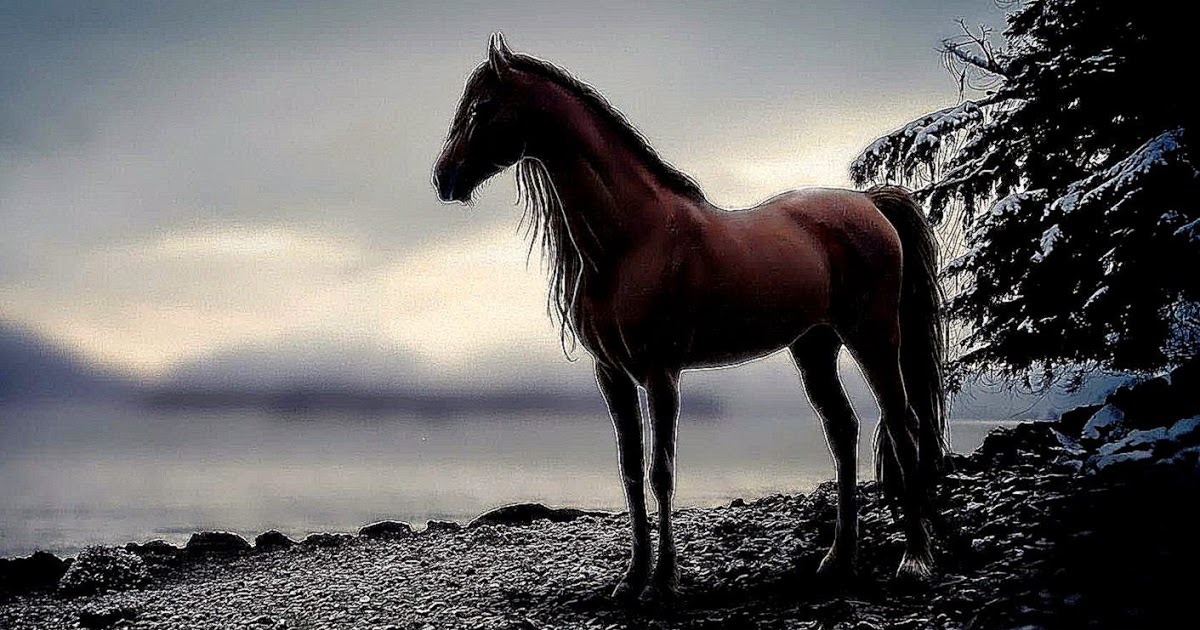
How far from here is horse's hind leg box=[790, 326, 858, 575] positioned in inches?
195

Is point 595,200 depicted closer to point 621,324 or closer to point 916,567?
point 621,324

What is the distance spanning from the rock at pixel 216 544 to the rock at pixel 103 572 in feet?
1.74

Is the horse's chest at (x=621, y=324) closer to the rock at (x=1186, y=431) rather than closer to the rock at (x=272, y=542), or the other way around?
the rock at (x=1186, y=431)

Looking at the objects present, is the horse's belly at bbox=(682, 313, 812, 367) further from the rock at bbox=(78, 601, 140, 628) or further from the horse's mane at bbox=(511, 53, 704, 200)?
the rock at bbox=(78, 601, 140, 628)

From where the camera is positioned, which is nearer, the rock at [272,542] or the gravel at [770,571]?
the gravel at [770,571]

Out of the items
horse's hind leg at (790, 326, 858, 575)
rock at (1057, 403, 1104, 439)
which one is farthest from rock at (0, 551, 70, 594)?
rock at (1057, 403, 1104, 439)

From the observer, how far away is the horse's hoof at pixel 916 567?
459 cm

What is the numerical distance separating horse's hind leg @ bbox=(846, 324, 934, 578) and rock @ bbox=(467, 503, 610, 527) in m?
3.89

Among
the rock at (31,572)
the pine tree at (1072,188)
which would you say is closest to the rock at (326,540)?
the rock at (31,572)

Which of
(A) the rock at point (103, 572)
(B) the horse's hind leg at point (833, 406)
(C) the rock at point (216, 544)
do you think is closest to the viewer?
(B) the horse's hind leg at point (833, 406)

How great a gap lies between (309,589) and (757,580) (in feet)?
10.2

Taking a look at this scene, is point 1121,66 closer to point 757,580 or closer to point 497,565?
point 757,580

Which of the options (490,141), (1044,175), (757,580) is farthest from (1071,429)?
(490,141)

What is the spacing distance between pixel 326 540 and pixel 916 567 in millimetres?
5343
